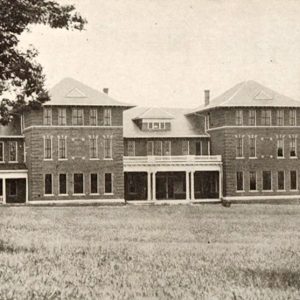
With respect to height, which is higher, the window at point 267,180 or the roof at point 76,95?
the roof at point 76,95

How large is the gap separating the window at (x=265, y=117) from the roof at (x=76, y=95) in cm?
1020

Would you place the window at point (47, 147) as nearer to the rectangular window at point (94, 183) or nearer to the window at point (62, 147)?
the window at point (62, 147)

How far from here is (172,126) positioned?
56.5m

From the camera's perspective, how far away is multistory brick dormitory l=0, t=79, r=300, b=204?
48250 millimetres

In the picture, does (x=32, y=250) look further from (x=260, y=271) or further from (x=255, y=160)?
(x=255, y=160)

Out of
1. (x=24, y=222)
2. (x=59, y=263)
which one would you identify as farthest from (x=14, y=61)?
(x=24, y=222)

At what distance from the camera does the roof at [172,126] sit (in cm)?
5450

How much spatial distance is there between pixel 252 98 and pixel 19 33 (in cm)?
3608

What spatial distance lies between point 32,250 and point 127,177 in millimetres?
35119

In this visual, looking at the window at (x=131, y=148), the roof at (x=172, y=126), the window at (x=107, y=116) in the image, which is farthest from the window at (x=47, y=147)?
the window at (x=131, y=148)

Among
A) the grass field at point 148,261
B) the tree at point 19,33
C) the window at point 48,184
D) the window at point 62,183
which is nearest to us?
the grass field at point 148,261

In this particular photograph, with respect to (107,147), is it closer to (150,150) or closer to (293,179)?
(150,150)

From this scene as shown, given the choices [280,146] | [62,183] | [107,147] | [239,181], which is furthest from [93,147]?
[280,146]

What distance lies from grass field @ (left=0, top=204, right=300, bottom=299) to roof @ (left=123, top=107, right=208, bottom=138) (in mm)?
27225
